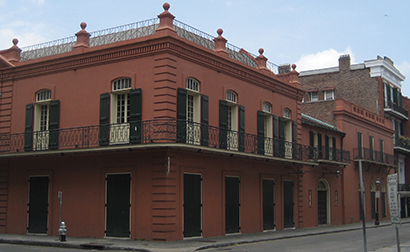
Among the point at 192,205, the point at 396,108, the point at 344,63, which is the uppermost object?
the point at 344,63

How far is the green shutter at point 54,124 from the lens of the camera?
794 inches

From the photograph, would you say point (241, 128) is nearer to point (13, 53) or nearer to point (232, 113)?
point (232, 113)

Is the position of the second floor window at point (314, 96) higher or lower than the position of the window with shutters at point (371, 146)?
higher

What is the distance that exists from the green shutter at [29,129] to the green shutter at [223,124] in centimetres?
785

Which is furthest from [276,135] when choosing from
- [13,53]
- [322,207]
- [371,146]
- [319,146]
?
[371,146]

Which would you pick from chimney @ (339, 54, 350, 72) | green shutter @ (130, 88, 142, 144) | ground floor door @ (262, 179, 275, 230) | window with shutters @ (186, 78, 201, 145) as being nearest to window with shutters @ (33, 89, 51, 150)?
green shutter @ (130, 88, 142, 144)

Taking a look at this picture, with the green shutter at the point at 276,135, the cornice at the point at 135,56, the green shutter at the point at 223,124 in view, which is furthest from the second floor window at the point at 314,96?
the green shutter at the point at 223,124

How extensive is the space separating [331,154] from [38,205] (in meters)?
17.1

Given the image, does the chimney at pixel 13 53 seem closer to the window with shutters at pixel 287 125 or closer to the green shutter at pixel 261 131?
the green shutter at pixel 261 131

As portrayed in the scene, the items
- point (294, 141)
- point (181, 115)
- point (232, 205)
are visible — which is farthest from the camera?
point (294, 141)

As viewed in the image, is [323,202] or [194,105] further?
[323,202]

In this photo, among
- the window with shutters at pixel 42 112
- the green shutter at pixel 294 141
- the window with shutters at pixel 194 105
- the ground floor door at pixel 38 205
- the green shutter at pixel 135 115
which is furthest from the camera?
the green shutter at pixel 294 141

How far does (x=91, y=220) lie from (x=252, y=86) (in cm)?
932

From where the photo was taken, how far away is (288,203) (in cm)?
2530
